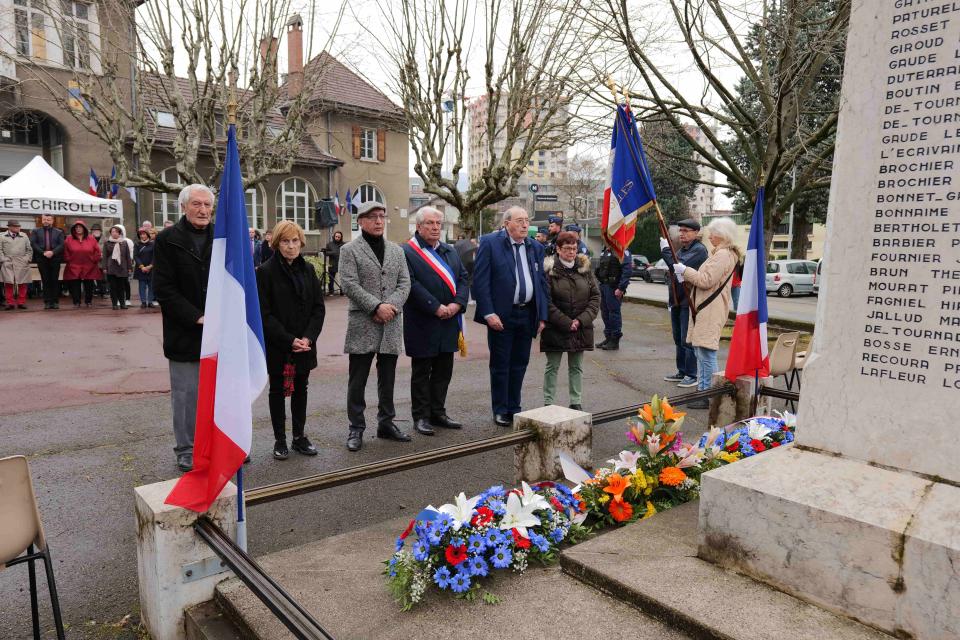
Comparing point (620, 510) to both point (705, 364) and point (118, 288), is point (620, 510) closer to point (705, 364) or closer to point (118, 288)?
point (705, 364)

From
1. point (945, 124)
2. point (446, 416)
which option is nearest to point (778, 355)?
point (446, 416)

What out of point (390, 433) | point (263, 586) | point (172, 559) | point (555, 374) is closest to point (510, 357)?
point (555, 374)

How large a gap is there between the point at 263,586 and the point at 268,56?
16.4 metres

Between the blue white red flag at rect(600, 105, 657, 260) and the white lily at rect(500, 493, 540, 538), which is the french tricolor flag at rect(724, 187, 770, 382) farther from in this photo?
the white lily at rect(500, 493, 540, 538)

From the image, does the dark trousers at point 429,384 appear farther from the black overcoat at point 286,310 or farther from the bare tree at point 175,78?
the bare tree at point 175,78

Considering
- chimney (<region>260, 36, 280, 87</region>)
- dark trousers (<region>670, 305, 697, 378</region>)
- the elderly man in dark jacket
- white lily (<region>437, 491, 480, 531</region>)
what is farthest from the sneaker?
chimney (<region>260, 36, 280, 87</region>)

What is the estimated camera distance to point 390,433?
5801mm

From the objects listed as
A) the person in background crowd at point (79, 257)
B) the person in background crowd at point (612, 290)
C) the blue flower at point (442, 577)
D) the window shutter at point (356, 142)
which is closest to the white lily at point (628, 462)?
the blue flower at point (442, 577)

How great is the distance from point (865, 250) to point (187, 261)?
4.01 m

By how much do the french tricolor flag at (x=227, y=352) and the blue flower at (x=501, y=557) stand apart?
1125 mm

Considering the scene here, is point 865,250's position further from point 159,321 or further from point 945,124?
point 159,321

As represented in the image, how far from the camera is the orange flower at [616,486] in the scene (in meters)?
3.60

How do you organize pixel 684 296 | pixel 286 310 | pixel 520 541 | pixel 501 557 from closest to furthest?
Result: 1. pixel 501 557
2. pixel 520 541
3. pixel 286 310
4. pixel 684 296

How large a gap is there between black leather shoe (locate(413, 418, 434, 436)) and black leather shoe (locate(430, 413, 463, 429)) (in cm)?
18
